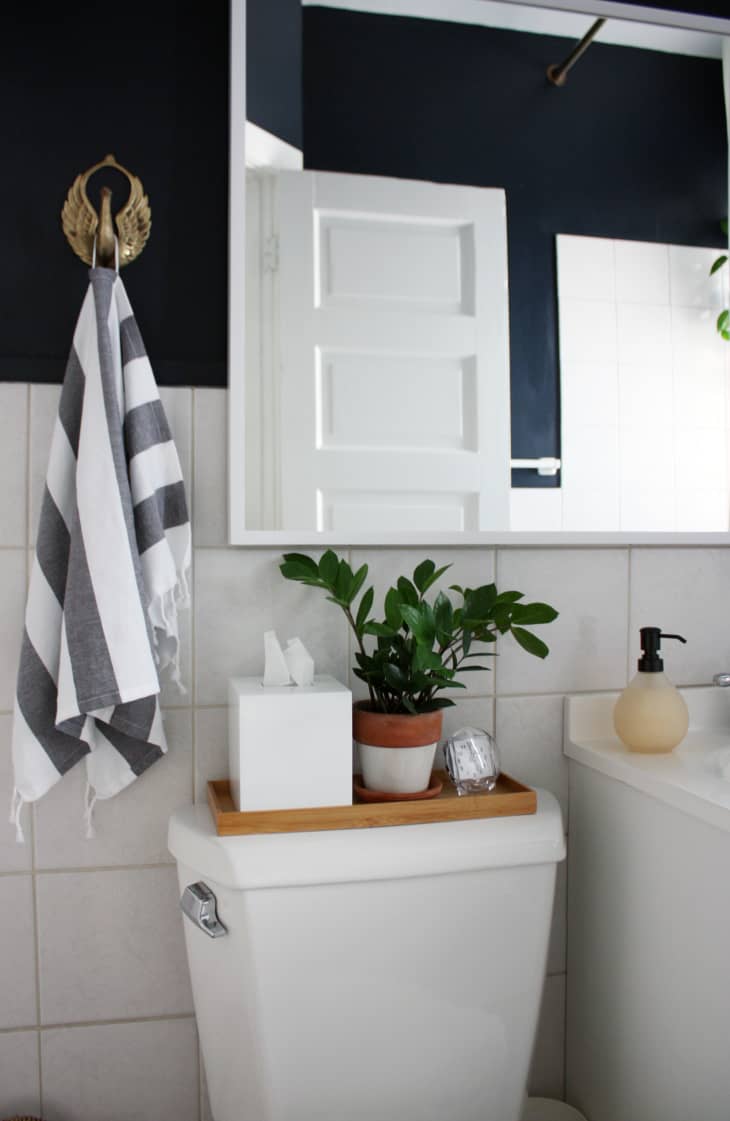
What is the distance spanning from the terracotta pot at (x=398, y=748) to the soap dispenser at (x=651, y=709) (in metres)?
0.29

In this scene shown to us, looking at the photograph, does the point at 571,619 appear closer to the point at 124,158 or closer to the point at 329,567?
Result: the point at 329,567

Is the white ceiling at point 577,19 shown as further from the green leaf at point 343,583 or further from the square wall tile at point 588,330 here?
the green leaf at point 343,583

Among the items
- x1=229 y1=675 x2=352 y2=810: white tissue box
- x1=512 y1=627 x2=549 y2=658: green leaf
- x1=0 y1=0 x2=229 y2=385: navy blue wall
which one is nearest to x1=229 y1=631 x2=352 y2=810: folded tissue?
x1=229 y1=675 x2=352 y2=810: white tissue box

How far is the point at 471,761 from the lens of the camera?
1.10 metres

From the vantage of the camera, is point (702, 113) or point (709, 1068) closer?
point (709, 1068)

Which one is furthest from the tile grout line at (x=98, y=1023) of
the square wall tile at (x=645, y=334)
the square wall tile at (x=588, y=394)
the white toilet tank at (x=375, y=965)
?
the square wall tile at (x=645, y=334)

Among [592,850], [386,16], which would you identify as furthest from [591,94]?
[592,850]

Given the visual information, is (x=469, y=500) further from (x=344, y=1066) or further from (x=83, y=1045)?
(x=83, y=1045)

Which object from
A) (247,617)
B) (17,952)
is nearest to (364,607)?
(247,617)

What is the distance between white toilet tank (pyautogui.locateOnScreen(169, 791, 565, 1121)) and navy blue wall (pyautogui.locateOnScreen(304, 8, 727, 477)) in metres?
0.56

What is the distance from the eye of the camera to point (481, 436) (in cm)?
124

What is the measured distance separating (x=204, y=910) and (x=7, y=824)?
32cm

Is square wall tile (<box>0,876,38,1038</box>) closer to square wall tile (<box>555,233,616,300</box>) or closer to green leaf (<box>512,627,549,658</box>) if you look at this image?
green leaf (<box>512,627,549,658</box>)

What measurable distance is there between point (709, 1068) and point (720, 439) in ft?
2.84
